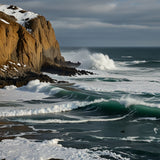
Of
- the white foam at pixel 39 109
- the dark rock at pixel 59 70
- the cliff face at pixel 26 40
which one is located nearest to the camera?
the white foam at pixel 39 109

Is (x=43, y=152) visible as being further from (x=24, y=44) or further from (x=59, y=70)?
(x=59, y=70)

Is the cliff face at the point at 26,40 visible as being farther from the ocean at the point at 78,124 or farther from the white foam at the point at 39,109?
the white foam at the point at 39,109

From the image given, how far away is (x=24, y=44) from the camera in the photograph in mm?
38375

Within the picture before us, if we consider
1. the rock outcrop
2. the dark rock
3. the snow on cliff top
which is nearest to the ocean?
the rock outcrop

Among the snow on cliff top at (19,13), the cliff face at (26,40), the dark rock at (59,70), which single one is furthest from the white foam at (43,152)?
the snow on cliff top at (19,13)

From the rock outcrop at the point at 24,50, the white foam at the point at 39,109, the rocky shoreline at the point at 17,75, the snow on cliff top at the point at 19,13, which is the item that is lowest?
the white foam at the point at 39,109

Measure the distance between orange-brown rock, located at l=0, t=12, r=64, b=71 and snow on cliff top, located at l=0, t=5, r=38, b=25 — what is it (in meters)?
1.20

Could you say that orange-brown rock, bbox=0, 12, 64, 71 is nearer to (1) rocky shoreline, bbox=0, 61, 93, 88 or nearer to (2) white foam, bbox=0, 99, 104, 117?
(1) rocky shoreline, bbox=0, 61, 93, 88

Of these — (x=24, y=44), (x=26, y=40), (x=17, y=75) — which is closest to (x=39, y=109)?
(x=17, y=75)

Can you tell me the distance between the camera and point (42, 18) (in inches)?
2019

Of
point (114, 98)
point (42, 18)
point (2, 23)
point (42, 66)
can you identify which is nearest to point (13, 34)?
point (2, 23)

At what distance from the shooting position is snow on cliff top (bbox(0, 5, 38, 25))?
161 feet

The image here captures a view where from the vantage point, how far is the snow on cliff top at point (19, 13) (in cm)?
4893

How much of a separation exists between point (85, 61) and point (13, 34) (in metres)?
27.3
